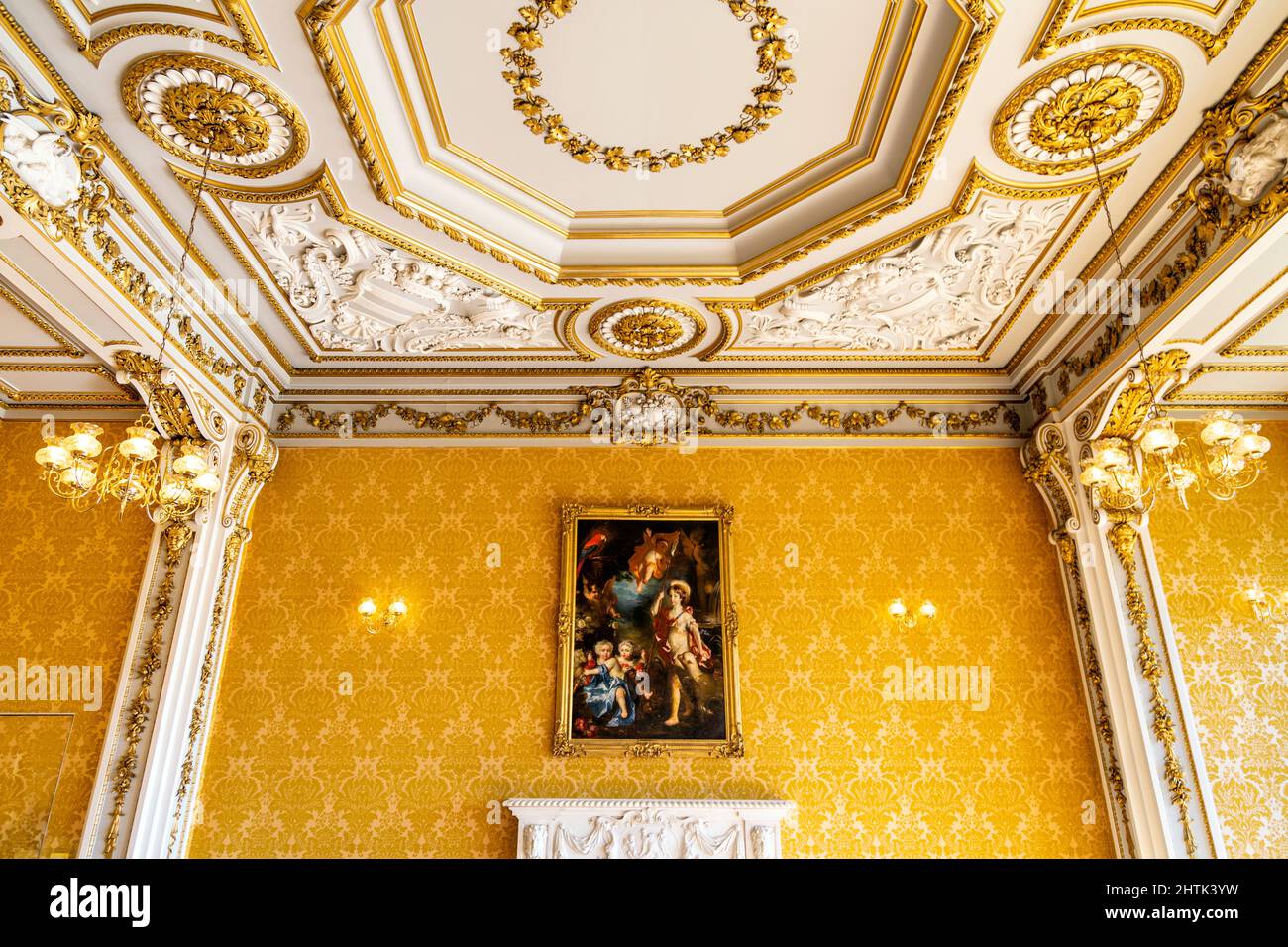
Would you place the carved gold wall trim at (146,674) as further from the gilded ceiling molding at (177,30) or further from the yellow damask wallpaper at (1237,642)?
the yellow damask wallpaper at (1237,642)

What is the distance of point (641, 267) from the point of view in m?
5.64

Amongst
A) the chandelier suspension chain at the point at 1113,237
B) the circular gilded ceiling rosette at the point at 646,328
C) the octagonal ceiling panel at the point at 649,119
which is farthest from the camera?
the circular gilded ceiling rosette at the point at 646,328

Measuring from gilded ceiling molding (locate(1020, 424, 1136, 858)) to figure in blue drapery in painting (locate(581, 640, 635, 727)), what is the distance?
12.3 ft

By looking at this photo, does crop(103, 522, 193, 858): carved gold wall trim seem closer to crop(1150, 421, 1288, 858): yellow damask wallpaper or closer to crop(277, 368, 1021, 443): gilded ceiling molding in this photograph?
crop(277, 368, 1021, 443): gilded ceiling molding

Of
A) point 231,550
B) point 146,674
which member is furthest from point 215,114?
point 146,674

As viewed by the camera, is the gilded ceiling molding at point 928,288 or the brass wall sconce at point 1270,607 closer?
the gilded ceiling molding at point 928,288

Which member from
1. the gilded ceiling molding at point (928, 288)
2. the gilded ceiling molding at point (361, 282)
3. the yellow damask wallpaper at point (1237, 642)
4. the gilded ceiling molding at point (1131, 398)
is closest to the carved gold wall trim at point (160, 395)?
the gilded ceiling molding at point (361, 282)

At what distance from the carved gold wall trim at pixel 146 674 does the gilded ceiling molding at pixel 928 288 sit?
4842 mm

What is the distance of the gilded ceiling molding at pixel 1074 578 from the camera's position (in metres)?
5.73

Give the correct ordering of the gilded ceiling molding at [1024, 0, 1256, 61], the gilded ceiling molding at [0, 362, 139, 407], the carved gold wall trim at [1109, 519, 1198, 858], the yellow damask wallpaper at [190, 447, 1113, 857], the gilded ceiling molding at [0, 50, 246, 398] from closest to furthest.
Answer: the gilded ceiling molding at [1024, 0, 1256, 61]
the gilded ceiling molding at [0, 50, 246, 398]
the carved gold wall trim at [1109, 519, 1198, 858]
the yellow damask wallpaper at [190, 447, 1113, 857]
the gilded ceiling molding at [0, 362, 139, 407]

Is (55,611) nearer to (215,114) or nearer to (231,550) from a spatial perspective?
(231,550)

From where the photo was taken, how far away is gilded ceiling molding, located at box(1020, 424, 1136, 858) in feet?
18.8

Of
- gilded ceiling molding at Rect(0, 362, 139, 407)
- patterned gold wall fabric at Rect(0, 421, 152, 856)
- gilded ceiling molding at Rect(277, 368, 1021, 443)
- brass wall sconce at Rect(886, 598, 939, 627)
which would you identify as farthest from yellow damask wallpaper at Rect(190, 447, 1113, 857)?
gilded ceiling molding at Rect(0, 362, 139, 407)

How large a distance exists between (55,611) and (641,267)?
5660 mm
